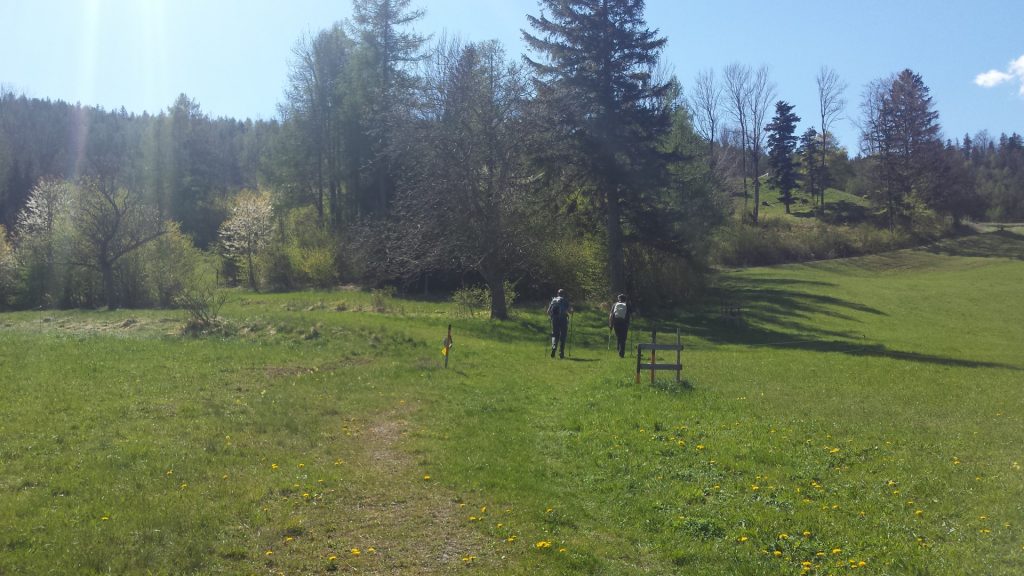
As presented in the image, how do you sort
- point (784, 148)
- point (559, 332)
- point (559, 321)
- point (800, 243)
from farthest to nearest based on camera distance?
point (784, 148)
point (800, 243)
point (559, 332)
point (559, 321)

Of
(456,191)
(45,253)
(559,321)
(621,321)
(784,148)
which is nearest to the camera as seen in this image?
(621,321)

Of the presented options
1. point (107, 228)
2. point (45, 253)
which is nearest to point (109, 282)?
point (107, 228)

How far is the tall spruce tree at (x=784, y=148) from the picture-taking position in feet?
275

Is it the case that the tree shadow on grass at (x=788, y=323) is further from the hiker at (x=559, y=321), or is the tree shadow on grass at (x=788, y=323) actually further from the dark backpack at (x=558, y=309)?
the dark backpack at (x=558, y=309)

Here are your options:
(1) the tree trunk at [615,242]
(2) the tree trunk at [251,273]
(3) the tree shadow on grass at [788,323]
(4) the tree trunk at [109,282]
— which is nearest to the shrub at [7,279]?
(4) the tree trunk at [109,282]

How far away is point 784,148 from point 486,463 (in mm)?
84099

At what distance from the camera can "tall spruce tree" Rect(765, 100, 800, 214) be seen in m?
83.7

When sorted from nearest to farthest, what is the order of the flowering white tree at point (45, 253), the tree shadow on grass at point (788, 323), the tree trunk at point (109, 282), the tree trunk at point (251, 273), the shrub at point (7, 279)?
the tree shadow on grass at point (788, 323) → the tree trunk at point (109, 282) → the flowering white tree at point (45, 253) → the shrub at point (7, 279) → the tree trunk at point (251, 273)

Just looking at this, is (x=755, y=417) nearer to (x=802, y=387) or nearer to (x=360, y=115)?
(x=802, y=387)

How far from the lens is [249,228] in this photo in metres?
53.7

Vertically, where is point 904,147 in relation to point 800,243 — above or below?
above

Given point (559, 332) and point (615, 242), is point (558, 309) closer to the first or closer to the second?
point (559, 332)

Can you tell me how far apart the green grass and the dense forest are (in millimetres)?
11527

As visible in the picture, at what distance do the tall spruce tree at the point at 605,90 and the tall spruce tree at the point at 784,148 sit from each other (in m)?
57.6
